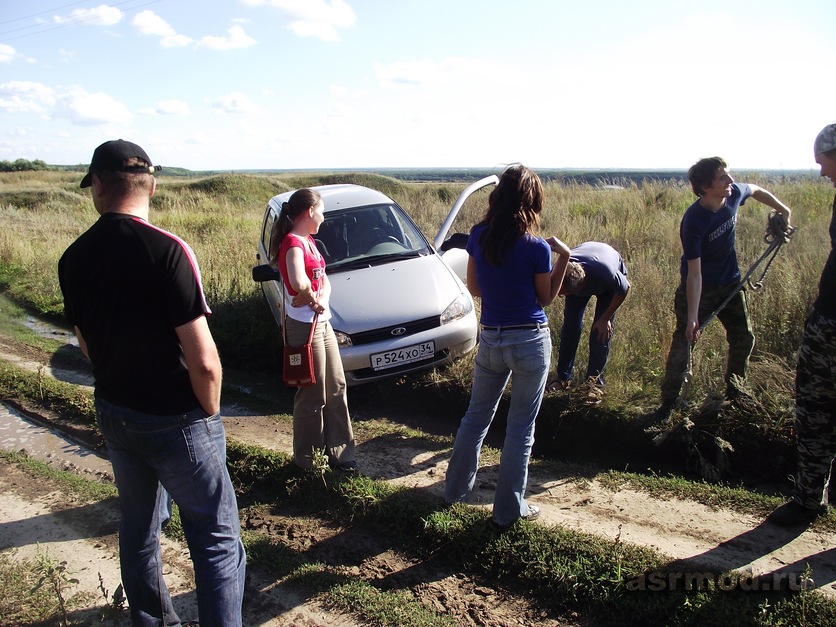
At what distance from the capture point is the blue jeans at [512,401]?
11.1 feet

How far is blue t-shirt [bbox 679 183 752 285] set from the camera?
4227 millimetres

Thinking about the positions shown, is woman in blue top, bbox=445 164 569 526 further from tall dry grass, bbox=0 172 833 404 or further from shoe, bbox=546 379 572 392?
tall dry grass, bbox=0 172 833 404

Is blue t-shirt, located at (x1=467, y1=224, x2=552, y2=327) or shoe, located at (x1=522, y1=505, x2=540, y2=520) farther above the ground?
blue t-shirt, located at (x1=467, y1=224, x2=552, y2=327)

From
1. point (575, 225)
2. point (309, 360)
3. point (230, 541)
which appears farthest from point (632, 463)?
point (575, 225)

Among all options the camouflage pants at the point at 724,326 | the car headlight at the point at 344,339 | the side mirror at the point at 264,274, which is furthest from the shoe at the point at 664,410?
the side mirror at the point at 264,274

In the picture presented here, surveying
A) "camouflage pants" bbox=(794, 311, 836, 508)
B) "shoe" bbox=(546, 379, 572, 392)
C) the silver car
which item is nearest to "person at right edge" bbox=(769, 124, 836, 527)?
"camouflage pants" bbox=(794, 311, 836, 508)

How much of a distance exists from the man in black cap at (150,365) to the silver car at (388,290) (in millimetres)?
2549

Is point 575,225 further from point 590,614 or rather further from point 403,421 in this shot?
point 590,614

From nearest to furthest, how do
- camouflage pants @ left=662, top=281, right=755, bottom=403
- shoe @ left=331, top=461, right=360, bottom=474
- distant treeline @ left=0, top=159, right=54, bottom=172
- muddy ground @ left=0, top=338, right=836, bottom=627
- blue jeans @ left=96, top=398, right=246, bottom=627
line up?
blue jeans @ left=96, top=398, right=246, bottom=627
muddy ground @ left=0, top=338, right=836, bottom=627
shoe @ left=331, top=461, right=360, bottom=474
camouflage pants @ left=662, top=281, right=755, bottom=403
distant treeline @ left=0, top=159, right=54, bottom=172

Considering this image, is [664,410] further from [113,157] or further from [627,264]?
[113,157]

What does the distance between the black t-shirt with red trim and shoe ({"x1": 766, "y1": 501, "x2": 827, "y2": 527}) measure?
3249 millimetres

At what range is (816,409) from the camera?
339 cm

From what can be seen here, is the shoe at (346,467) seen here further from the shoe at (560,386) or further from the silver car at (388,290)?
the shoe at (560,386)

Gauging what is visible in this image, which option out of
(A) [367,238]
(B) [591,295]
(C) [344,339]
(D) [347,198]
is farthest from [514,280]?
(D) [347,198]
